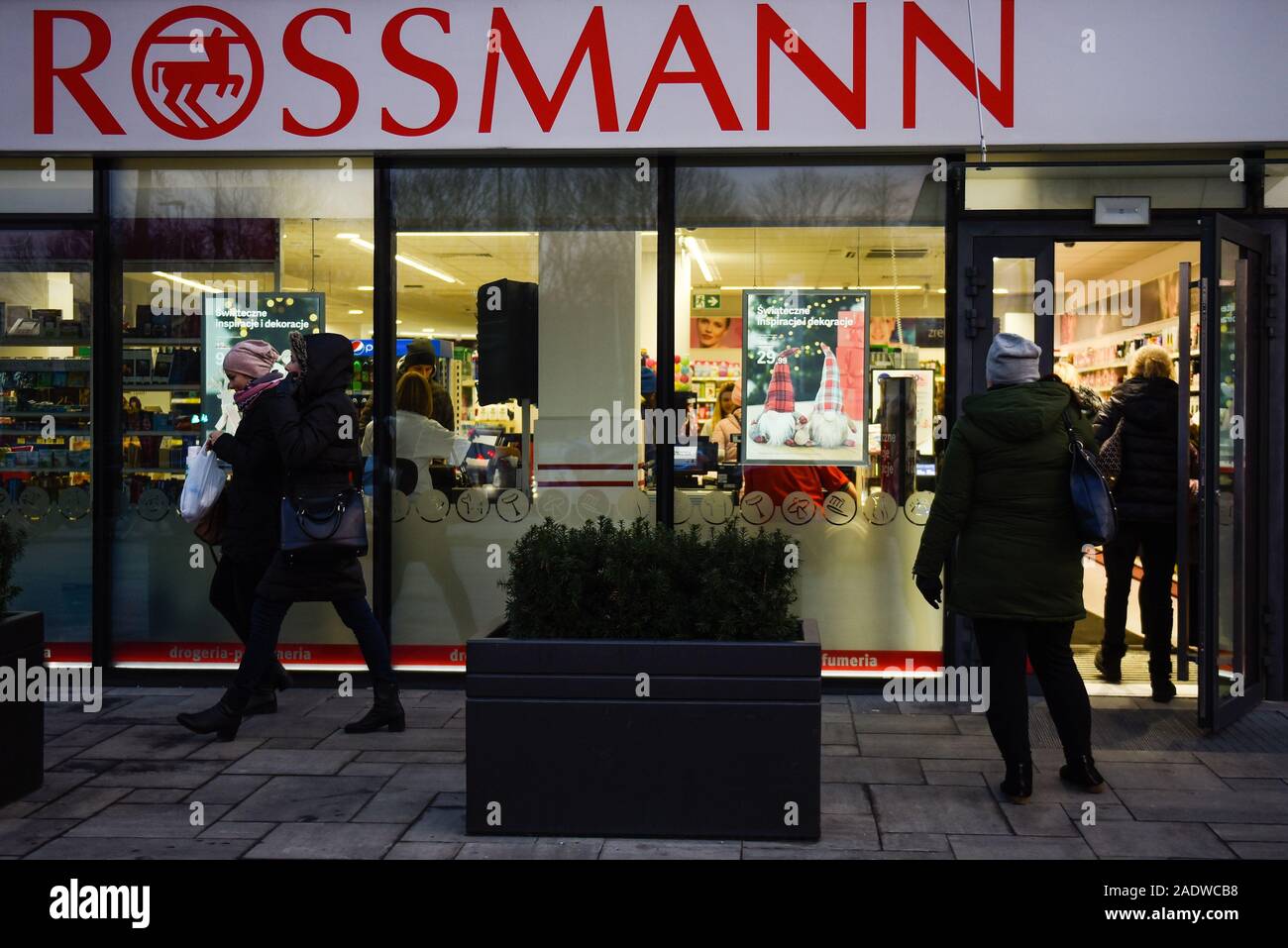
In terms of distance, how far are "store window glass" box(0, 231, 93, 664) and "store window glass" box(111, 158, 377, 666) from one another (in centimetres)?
23

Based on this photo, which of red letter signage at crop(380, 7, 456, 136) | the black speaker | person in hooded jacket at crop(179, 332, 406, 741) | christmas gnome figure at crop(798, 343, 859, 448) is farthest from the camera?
the black speaker

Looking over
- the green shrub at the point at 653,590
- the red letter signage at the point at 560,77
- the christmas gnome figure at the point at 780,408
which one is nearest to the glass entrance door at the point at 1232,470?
the christmas gnome figure at the point at 780,408

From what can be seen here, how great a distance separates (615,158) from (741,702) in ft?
12.8

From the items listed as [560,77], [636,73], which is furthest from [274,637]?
[636,73]

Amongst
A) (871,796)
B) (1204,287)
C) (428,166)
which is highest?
(428,166)

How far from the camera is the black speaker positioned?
7.50 meters

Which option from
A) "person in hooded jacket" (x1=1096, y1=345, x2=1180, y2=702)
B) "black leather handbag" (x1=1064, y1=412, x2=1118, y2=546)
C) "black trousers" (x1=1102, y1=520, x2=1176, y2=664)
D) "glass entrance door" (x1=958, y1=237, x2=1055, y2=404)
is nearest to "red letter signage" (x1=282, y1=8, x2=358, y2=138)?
"glass entrance door" (x1=958, y1=237, x2=1055, y2=404)

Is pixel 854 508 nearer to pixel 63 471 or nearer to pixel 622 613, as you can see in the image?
pixel 622 613

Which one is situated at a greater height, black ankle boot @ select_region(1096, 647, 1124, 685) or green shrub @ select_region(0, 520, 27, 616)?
green shrub @ select_region(0, 520, 27, 616)

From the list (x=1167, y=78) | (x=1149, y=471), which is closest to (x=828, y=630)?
(x=1149, y=471)

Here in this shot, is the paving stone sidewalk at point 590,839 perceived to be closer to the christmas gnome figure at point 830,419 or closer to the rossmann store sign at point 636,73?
the christmas gnome figure at point 830,419

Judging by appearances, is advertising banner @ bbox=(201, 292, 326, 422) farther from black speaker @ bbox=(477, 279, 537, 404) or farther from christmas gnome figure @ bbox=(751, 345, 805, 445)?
christmas gnome figure @ bbox=(751, 345, 805, 445)

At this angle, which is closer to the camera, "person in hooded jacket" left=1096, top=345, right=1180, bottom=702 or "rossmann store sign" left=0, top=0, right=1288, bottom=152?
"rossmann store sign" left=0, top=0, right=1288, bottom=152

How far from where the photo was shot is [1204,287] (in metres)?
6.12
